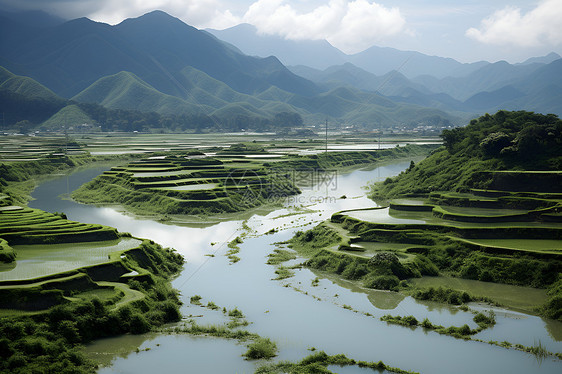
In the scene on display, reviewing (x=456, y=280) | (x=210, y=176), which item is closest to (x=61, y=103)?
(x=210, y=176)

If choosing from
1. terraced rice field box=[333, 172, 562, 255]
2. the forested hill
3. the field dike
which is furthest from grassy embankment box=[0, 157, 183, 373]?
the forested hill

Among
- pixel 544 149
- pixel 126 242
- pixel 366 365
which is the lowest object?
pixel 366 365

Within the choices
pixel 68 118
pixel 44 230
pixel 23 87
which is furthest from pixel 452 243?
pixel 23 87

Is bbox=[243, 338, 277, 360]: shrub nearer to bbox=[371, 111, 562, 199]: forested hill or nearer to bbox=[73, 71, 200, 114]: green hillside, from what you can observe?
bbox=[371, 111, 562, 199]: forested hill

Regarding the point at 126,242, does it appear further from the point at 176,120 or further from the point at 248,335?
the point at 176,120

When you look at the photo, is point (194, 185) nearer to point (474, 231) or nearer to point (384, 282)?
point (474, 231)
